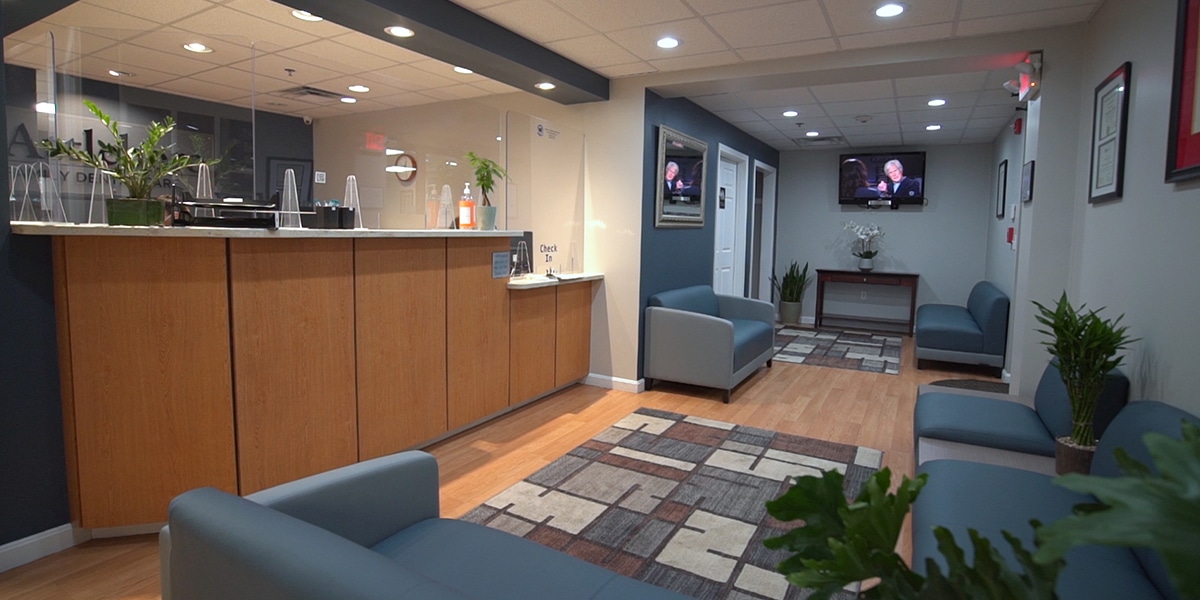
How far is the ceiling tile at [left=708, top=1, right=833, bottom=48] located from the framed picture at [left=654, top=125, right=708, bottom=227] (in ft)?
3.99

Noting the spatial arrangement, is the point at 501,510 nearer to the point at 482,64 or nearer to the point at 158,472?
the point at 158,472

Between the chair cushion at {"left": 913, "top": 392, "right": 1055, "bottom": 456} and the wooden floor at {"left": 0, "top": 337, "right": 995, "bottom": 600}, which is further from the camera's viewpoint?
the chair cushion at {"left": 913, "top": 392, "right": 1055, "bottom": 456}

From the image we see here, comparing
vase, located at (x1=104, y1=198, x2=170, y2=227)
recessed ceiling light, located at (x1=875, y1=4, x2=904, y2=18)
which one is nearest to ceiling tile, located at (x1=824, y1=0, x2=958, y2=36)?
recessed ceiling light, located at (x1=875, y1=4, x2=904, y2=18)

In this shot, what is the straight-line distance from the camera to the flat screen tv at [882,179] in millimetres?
7738

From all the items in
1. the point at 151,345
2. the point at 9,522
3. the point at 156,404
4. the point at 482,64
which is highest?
the point at 482,64

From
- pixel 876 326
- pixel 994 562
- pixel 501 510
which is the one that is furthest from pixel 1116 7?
pixel 876 326

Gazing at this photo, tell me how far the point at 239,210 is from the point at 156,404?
83cm

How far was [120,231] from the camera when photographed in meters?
2.19

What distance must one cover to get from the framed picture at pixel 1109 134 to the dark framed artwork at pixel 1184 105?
604 mm

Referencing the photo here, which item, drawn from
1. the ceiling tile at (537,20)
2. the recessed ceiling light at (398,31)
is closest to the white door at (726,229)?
the ceiling tile at (537,20)

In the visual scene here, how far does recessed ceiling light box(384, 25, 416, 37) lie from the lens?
3.25 m

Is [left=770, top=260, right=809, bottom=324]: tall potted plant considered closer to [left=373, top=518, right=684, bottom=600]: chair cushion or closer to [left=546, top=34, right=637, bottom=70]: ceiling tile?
[left=546, top=34, right=637, bottom=70]: ceiling tile

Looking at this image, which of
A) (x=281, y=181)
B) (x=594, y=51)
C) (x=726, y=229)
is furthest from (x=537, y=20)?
(x=726, y=229)

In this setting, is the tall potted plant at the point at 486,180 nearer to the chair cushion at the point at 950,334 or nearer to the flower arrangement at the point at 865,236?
the chair cushion at the point at 950,334
